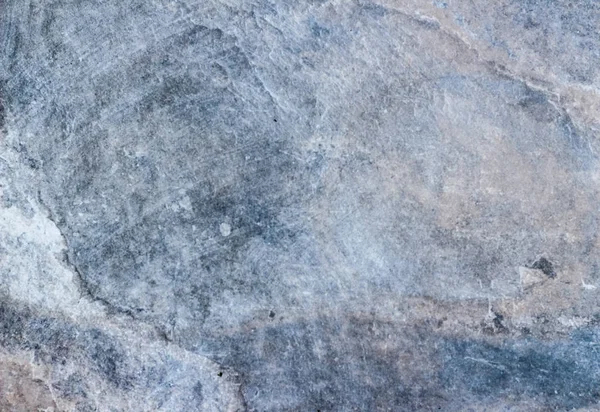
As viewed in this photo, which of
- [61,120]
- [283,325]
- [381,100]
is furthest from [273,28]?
[283,325]

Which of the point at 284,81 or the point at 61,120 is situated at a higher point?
the point at 284,81

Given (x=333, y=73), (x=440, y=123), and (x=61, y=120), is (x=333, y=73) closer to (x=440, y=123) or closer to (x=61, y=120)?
(x=440, y=123)

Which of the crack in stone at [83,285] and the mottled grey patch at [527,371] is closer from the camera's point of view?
the mottled grey patch at [527,371]

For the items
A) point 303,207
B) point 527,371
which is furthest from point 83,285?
point 527,371

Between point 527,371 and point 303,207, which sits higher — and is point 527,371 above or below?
below

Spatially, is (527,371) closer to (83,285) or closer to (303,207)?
(303,207)

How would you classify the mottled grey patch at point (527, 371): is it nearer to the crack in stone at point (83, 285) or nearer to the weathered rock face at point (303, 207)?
the weathered rock face at point (303, 207)

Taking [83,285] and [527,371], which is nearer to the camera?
[527,371]

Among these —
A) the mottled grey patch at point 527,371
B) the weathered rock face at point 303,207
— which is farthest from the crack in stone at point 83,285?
the mottled grey patch at point 527,371

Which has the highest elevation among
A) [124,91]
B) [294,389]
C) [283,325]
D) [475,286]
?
[124,91]
